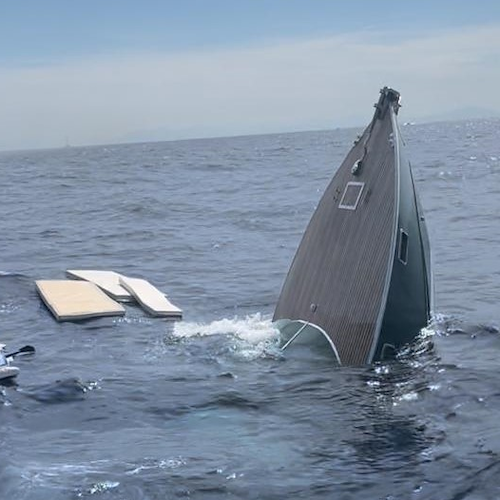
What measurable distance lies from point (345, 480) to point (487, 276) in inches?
521

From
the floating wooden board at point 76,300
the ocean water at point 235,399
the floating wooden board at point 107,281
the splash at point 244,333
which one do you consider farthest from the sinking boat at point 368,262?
the floating wooden board at point 107,281

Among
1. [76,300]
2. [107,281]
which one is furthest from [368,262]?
[107,281]

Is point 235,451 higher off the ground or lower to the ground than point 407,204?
lower

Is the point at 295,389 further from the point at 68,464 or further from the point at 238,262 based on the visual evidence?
the point at 238,262

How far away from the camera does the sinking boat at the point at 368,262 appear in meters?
14.8

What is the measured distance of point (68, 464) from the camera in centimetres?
1080

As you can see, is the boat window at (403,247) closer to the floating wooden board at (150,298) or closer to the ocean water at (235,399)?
the ocean water at (235,399)

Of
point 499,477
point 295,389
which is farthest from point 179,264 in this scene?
point 499,477

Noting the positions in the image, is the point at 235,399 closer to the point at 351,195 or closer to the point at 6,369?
the point at 6,369

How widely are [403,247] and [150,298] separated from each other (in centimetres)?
768

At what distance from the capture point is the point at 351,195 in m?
16.5

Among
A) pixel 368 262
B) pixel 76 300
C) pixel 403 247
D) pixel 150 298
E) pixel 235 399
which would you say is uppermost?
pixel 403 247

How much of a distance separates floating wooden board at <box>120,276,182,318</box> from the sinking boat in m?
3.25

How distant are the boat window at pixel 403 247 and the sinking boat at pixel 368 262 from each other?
0.02 m
